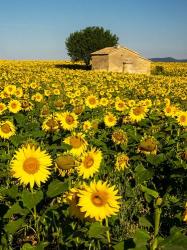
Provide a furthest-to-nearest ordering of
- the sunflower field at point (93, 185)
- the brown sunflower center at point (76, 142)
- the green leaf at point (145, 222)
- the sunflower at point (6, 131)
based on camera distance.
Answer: the sunflower at point (6, 131), the brown sunflower center at point (76, 142), the green leaf at point (145, 222), the sunflower field at point (93, 185)

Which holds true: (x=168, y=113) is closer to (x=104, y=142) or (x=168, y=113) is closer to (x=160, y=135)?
(x=160, y=135)

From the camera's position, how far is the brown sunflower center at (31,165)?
3.26 meters

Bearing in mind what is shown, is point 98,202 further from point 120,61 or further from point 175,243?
point 120,61

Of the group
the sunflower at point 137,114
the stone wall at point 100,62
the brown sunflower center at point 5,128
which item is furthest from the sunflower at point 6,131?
the stone wall at point 100,62

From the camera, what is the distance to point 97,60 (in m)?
46.2

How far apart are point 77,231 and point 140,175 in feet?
2.55

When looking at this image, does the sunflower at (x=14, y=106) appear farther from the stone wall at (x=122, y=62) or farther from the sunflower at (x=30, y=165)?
the stone wall at (x=122, y=62)

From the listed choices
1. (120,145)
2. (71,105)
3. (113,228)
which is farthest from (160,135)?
(71,105)

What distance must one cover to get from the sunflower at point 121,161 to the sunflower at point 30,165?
2451 millimetres

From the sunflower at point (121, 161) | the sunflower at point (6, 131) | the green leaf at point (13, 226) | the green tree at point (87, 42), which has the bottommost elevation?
the sunflower at point (121, 161)

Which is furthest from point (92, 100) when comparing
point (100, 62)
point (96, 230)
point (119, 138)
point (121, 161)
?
point (100, 62)

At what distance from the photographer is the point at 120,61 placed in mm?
46000

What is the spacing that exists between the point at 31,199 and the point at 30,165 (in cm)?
25

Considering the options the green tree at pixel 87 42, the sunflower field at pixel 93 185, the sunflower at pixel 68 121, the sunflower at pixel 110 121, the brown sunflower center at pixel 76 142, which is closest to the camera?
the sunflower field at pixel 93 185
